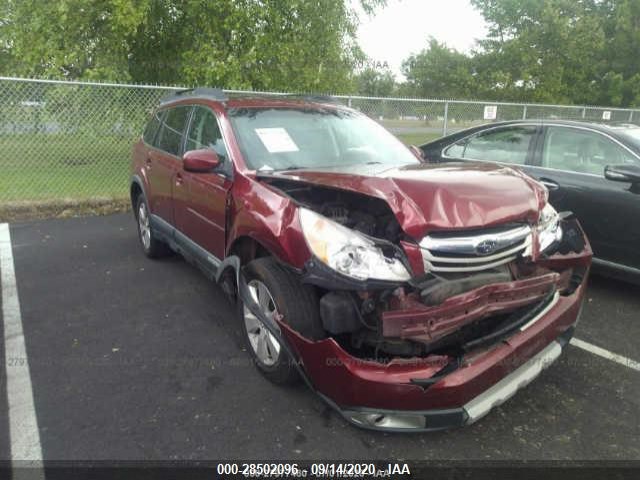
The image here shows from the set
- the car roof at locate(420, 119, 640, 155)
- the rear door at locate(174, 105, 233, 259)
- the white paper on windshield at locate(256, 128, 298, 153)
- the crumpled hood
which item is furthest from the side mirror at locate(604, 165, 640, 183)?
the rear door at locate(174, 105, 233, 259)

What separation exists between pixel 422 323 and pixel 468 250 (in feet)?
1.69

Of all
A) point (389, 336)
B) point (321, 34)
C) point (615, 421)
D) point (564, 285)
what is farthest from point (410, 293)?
point (321, 34)

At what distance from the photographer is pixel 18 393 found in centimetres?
279

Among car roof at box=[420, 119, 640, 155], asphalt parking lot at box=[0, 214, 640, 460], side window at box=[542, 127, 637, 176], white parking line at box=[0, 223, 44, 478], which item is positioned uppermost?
car roof at box=[420, 119, 640, 155]

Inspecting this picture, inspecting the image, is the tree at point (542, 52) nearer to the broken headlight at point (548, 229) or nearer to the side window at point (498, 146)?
the side window at point (498, 146)

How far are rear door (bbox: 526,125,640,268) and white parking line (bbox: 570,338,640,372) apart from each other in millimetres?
1077

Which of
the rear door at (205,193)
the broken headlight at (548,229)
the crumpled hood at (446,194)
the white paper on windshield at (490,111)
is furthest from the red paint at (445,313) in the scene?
the white paper on windshield at (490,111)

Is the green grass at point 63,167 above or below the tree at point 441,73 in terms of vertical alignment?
below

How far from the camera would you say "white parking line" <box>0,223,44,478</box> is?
230cm

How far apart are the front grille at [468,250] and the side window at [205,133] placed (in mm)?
1738

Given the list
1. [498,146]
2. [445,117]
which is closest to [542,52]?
[445,117]

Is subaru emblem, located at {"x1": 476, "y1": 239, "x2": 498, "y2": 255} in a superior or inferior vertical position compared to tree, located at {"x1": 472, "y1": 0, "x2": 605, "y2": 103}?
inferior

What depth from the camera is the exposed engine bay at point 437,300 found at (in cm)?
208

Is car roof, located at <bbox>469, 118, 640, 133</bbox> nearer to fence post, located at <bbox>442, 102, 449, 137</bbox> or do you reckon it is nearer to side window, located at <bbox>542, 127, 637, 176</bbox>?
side window, located at <bbox>542, 127, 637, 176</bbox>
